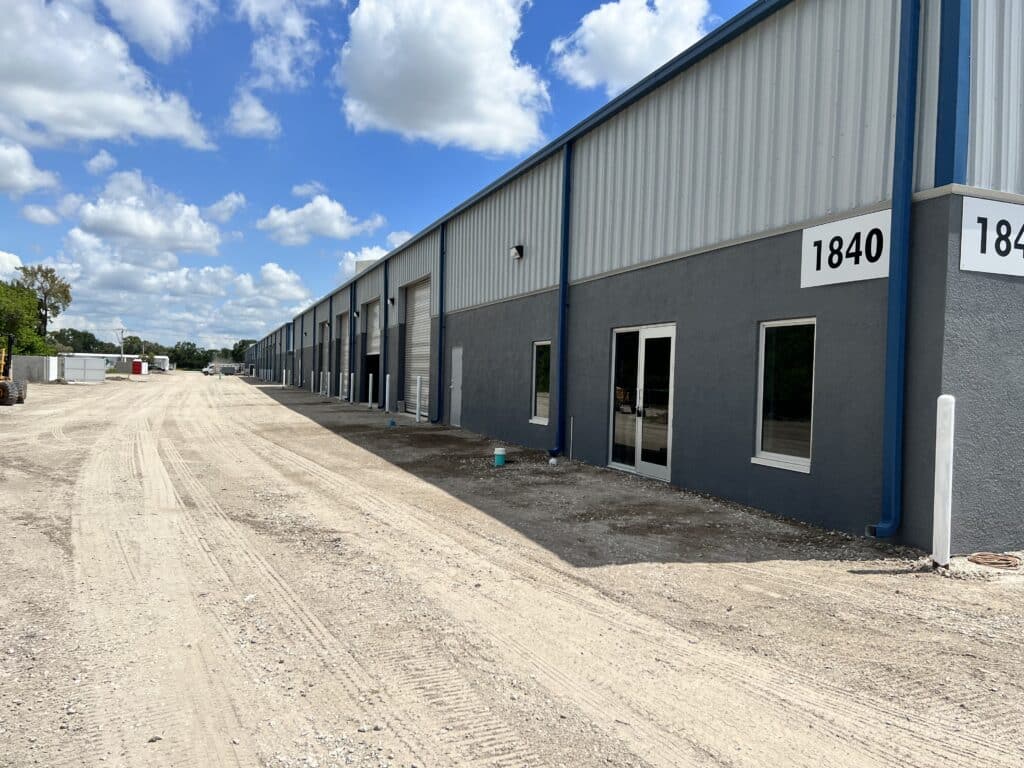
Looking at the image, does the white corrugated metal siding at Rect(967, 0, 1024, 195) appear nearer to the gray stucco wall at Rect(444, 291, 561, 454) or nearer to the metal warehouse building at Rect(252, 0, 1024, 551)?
the metal warehouse building at Rect(252, 0, 1024, 551)

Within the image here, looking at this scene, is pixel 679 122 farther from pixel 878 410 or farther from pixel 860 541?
pixel 860 541

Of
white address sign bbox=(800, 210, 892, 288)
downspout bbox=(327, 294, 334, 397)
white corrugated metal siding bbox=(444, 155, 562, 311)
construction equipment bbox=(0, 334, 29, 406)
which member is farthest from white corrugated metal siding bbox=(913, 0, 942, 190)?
downspout bbox=(327, 294, 334, 397)

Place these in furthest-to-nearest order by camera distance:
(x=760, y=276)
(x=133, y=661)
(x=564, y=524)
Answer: (x=760, y=276) → (x=564, y=524) → (x=133, y=661)

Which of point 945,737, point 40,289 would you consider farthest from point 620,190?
point 40,289

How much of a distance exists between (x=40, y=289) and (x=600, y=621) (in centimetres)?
9289

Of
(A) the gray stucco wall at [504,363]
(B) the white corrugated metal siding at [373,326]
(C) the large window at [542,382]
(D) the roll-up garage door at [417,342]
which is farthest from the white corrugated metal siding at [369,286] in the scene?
(C) the large window at [542,382]

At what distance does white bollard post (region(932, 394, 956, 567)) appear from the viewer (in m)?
5.96

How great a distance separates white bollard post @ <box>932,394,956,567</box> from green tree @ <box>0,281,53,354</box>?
5653 cm

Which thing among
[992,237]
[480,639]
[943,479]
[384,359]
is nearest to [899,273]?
[992,237]

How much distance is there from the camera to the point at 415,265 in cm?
2406

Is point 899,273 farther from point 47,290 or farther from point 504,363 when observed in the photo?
point 47,290

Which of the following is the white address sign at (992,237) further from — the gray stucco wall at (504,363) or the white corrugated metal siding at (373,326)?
the white corrugated metal siding at (373,326)

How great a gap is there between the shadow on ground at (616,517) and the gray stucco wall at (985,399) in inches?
29.9

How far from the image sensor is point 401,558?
6129mm
